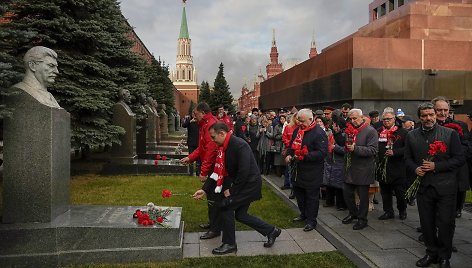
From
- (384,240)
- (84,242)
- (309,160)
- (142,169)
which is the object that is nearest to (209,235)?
(84,242)

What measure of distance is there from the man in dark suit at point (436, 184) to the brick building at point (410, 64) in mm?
9424

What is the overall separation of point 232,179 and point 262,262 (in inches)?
46.5

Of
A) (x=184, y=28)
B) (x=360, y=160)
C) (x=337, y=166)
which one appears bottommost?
(x=337, y=166)

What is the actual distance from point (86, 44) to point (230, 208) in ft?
32.2

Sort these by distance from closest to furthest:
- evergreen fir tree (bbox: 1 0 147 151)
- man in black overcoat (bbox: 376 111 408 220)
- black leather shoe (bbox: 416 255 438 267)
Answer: black leather shoe (bbox: 416 255 438 267), man in black overcoat (bbox: 376 111 408 220), evergreen fir tree (bbox: 1 0 147 151)

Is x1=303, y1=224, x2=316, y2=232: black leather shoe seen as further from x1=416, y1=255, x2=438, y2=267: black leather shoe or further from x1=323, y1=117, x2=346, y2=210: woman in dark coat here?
x1=416, y1=255, x2=438, y2=267: black leather shoe

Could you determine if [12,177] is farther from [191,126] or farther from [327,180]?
[191,126]

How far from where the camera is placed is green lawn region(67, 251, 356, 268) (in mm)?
5023

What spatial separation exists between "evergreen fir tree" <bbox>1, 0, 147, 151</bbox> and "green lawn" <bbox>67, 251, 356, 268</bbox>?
7.48 metres

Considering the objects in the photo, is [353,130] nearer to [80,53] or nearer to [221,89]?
[80,53]

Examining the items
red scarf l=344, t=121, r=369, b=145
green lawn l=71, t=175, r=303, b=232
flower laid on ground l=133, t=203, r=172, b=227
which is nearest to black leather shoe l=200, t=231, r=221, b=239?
green lawn l=71, t=175, r=303, b=232

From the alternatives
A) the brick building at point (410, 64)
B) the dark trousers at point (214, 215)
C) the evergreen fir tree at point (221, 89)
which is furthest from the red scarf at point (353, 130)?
the evergreen fir tree at point (221, 89)

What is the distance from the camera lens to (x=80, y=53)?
12.8m

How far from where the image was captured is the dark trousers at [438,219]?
15.5 feet
